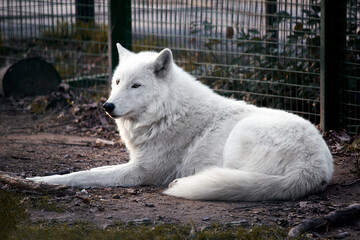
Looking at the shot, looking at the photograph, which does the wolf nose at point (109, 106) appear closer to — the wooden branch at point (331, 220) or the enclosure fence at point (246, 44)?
the wooden branch at point (331, 220)

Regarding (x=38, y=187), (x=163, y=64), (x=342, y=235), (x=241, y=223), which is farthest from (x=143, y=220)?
(x=163, y=64)

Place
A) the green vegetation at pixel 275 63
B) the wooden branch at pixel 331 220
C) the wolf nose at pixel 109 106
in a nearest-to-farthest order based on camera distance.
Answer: the wooden branch at pixel 331 220 < the wolf nose at pixel 109 106 < the green vegetation at pixel 275 63

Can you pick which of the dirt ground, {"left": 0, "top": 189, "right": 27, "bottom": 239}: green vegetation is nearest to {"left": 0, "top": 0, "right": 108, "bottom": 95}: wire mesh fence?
the dirt ground

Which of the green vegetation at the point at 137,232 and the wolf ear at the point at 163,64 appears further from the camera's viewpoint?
the wolf ear at the point at 163,64

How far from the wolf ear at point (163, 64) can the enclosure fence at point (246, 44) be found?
7.00 feet

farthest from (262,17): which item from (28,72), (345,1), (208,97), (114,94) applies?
(28,72)

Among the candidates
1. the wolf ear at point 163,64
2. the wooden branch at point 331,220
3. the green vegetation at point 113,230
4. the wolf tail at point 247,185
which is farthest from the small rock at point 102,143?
the wooden branch at point 331,220

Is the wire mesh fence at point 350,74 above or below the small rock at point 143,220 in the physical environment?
above

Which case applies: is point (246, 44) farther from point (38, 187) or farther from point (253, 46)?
point (38, 187)

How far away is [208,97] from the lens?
5090mm

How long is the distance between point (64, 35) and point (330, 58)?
4.81 m

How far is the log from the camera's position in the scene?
8.16m

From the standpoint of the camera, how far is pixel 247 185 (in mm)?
3988

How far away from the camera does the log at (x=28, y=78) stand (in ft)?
26.8
